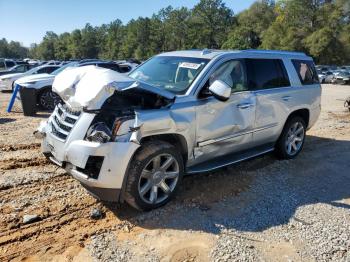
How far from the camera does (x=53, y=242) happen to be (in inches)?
144

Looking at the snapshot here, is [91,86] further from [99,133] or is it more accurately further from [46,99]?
[46,99]

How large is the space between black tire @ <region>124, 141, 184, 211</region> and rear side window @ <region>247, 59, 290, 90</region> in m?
1.85

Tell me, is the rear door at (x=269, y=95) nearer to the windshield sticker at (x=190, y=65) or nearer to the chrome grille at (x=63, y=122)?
the windshield sticker at (x=190, y=65)

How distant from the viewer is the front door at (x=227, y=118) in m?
4.68

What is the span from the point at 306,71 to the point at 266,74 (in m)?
1.35

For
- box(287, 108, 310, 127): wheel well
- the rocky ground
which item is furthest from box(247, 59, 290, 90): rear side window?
the rocky ground

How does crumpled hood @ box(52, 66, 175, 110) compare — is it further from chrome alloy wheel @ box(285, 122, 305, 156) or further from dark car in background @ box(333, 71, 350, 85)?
dark car in background @ box(333, 71, 350, 85)

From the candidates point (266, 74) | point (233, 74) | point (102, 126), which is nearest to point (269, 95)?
point (266, 74)

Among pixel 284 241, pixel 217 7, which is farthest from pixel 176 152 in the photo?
pixel 217 7

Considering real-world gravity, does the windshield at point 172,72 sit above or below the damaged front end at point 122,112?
above

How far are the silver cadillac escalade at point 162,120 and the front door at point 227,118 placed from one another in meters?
0.01

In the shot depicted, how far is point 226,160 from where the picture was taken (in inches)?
199

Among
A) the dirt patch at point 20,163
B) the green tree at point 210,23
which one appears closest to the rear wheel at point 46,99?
the dirt patch at point 20,163

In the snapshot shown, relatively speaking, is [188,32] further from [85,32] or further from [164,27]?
[85,32]
